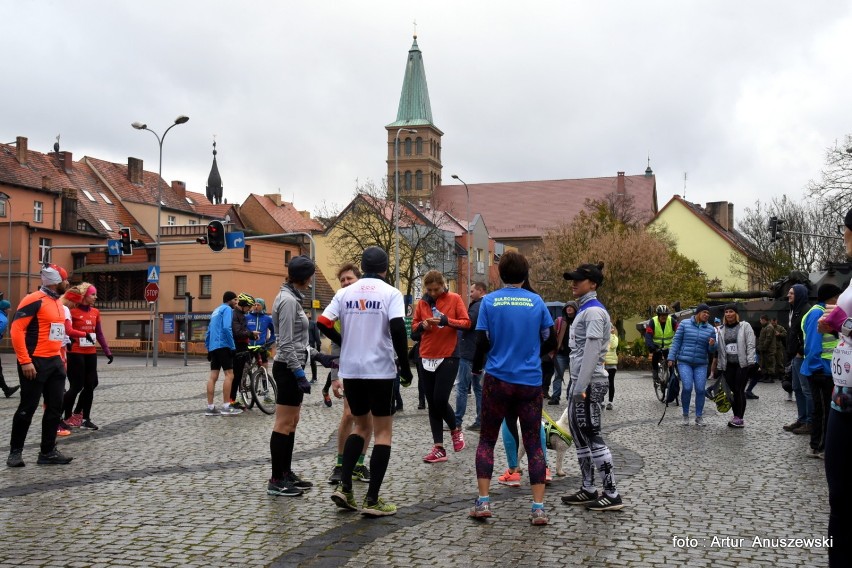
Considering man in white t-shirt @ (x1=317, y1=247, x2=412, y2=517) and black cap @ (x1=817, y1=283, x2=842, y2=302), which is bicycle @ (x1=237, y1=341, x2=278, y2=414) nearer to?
man in white t-shirt @ (x1=317, y1=247, x2=412, y2=517)

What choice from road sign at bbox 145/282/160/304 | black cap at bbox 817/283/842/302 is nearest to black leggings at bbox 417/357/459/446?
black cap at bbox 817/283/842/302

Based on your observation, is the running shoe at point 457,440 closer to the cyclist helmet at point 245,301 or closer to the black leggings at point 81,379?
the black leggings at point 81,379

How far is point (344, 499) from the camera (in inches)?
274

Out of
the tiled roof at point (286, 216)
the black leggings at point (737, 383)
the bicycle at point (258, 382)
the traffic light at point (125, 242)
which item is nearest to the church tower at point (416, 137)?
the tiled roof at point (286, 216)

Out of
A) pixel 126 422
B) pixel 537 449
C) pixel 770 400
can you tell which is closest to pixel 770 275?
pixel 770 400

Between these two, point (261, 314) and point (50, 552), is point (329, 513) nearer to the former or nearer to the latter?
point (50, 552)

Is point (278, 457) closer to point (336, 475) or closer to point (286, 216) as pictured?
point (336, 475)

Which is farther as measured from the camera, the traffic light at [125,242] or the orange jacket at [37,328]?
the traffic light at [125,242]

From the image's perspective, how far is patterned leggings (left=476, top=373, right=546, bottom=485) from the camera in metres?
6.77

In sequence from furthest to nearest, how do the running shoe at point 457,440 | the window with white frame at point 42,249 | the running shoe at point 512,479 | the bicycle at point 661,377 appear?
1. the window with white frame at point 42,249
2. the bicycle at point 661,377
3. the running shoe at point 457,440
4. the running shoe at point 512,479

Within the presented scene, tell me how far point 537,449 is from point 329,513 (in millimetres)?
1625

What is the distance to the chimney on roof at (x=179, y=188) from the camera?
8456 centimetres

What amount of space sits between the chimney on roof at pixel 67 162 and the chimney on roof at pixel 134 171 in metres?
5.96

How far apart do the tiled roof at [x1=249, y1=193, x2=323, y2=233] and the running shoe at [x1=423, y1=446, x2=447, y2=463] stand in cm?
8086
